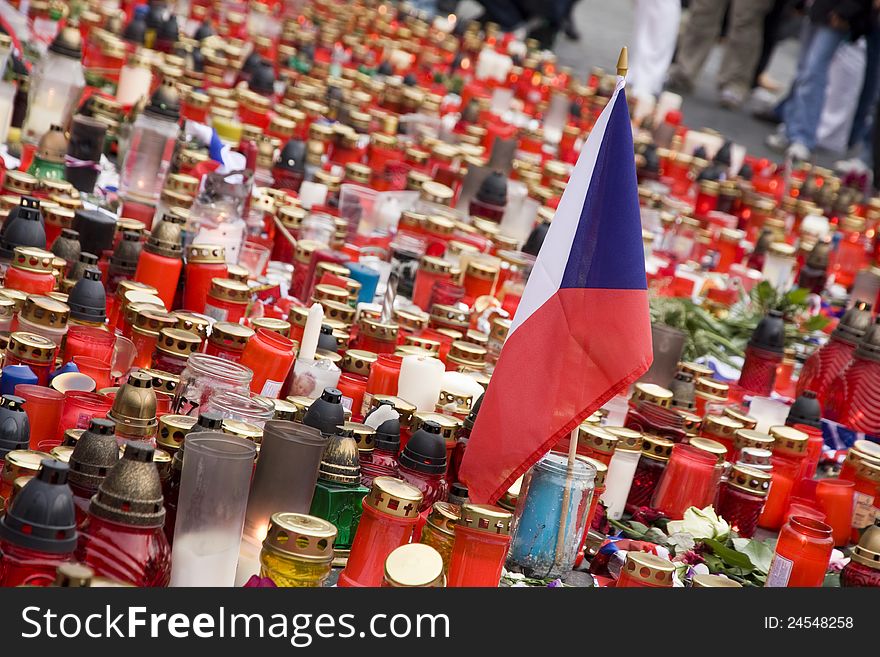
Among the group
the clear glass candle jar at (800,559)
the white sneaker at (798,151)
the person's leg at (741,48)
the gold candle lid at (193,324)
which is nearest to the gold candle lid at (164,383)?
the gold candle lid at (193,324)

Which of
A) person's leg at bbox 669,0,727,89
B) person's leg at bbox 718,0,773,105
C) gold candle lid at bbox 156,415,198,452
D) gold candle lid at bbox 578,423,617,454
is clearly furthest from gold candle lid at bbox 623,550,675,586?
person's leg at bbox 669,0,727,89

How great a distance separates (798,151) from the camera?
11016mm

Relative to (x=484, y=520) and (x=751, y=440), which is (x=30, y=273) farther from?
(x=751, y=440)

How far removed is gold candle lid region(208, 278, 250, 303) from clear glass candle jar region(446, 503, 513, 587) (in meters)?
1.14

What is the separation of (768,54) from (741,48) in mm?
656

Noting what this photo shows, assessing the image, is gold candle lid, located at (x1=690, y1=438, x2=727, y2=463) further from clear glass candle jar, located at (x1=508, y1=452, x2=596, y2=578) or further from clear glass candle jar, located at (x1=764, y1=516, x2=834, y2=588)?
clear glass candle jar, located at (x1=508, y1=452, x2=596, y2=578)

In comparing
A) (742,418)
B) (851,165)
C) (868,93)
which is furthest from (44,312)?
(868,93)

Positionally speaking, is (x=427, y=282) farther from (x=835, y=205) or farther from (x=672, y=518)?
(x=835, y=205)

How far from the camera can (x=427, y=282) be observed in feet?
14.6

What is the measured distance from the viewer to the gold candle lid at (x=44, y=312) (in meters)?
3.06

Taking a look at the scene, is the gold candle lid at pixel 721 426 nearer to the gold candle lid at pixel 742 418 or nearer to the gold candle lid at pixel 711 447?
the gold candle lid at pixel 742 418

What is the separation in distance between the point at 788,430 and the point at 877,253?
3.47 metres

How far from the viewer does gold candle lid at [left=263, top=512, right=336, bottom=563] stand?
2.34 m
